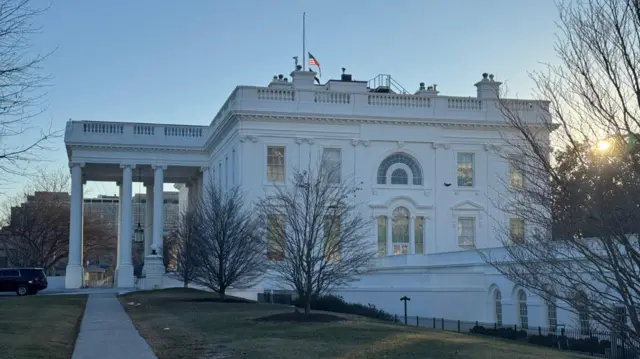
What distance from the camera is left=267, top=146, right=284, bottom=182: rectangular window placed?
56312mm

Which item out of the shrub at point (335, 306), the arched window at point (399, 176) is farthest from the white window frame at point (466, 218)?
the shrub at point (335, 306)

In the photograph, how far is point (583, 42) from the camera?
10211 mm

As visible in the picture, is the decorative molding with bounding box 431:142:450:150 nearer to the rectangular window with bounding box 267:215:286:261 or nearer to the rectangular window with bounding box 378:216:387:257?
the rectangular window with bounding box 378:216:387:257

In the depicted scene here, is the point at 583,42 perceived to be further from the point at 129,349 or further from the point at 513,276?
the point at 129,349

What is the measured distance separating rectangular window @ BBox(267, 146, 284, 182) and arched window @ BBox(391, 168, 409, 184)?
824cm

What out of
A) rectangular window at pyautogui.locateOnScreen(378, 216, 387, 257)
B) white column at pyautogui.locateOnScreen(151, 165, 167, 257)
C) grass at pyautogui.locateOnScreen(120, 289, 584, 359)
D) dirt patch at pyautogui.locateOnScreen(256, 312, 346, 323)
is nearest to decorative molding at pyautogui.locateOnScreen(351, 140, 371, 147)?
rectangular window at pyautogui.locateOnScreen(378, 216, 387, 257)

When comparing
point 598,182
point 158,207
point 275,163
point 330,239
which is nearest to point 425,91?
Answer: point 275,163

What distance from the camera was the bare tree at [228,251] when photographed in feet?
128

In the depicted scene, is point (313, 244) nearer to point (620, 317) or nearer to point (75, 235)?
point (620, 317)

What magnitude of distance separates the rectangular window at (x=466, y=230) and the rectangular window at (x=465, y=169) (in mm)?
2658

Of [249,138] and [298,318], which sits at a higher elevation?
[249,138]

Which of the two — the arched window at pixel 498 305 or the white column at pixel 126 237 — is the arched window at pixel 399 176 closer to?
the arched window at pixel 498 305

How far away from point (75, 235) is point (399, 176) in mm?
27242

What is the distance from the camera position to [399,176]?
58.8 m
